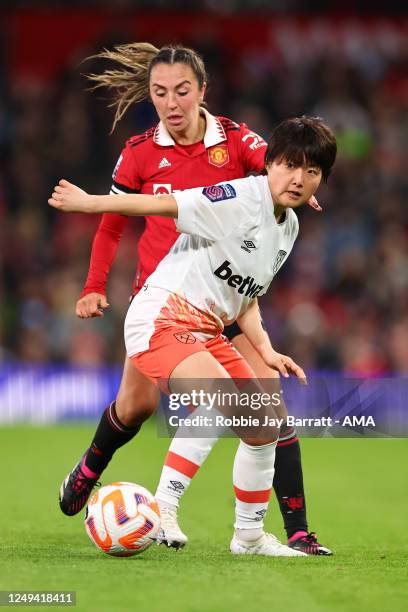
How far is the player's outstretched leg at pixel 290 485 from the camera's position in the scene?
552 centimetres

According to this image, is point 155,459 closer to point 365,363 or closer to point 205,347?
point 365,363

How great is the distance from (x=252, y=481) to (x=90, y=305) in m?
1.12

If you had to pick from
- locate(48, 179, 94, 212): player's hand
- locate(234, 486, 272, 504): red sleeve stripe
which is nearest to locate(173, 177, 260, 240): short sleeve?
locate(48, 179, 94, 212): player's hand

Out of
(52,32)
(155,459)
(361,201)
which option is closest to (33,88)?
(52,32)

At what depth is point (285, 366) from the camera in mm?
4992

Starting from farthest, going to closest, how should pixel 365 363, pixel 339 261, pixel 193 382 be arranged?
pixel 339 261 → pixel 365 363 → pixel 193 382

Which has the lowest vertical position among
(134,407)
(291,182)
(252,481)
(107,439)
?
(252,481)

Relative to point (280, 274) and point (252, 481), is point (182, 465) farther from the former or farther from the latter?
point (280, 274)

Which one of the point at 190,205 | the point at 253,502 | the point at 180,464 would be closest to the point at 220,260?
the point at 190,205

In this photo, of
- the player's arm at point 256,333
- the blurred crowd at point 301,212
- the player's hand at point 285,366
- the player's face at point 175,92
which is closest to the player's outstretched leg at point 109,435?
the player's arm at point 256,333

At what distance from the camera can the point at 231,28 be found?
15219mm

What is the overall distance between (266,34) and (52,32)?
2.68 meters

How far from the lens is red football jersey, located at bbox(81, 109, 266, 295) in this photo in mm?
5727

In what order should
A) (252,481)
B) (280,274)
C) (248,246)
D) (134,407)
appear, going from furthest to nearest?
(280,274)
(134,407)
(252,481)
(248,246)
